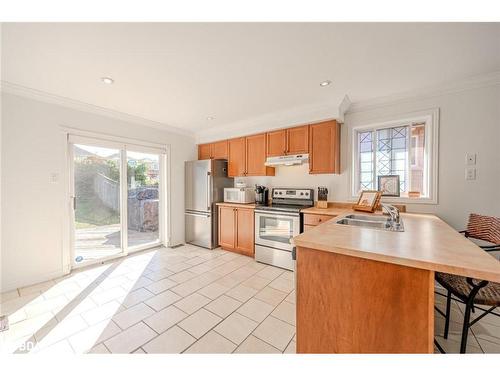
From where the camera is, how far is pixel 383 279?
1.04m

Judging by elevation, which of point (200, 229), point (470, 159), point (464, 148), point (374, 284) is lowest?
point (200, 229)

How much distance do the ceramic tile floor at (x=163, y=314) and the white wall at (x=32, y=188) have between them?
0.95ft

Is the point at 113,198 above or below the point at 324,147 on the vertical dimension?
below

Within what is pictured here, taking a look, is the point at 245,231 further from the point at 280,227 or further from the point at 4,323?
the point at 4,323

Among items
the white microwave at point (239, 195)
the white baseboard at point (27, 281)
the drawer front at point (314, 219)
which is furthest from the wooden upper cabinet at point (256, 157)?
the white baseboard at point (27, 281)

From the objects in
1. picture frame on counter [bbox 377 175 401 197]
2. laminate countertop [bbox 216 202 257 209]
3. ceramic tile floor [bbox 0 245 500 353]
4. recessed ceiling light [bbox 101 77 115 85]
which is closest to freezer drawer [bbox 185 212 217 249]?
laminate countertop [bbox 216 202 257 209]

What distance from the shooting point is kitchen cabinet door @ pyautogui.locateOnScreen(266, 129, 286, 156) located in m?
3.22

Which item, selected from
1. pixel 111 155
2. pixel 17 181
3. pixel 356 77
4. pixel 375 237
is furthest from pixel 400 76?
pixel 17 181

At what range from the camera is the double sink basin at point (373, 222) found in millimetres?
1578

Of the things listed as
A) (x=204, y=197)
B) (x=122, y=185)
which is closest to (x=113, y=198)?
(x=122, y=185)

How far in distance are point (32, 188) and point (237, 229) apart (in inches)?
110

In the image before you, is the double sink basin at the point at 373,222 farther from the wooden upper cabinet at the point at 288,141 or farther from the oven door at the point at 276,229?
the wooden upper cabinet at the point at 288,141

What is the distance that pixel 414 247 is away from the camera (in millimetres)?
1105
